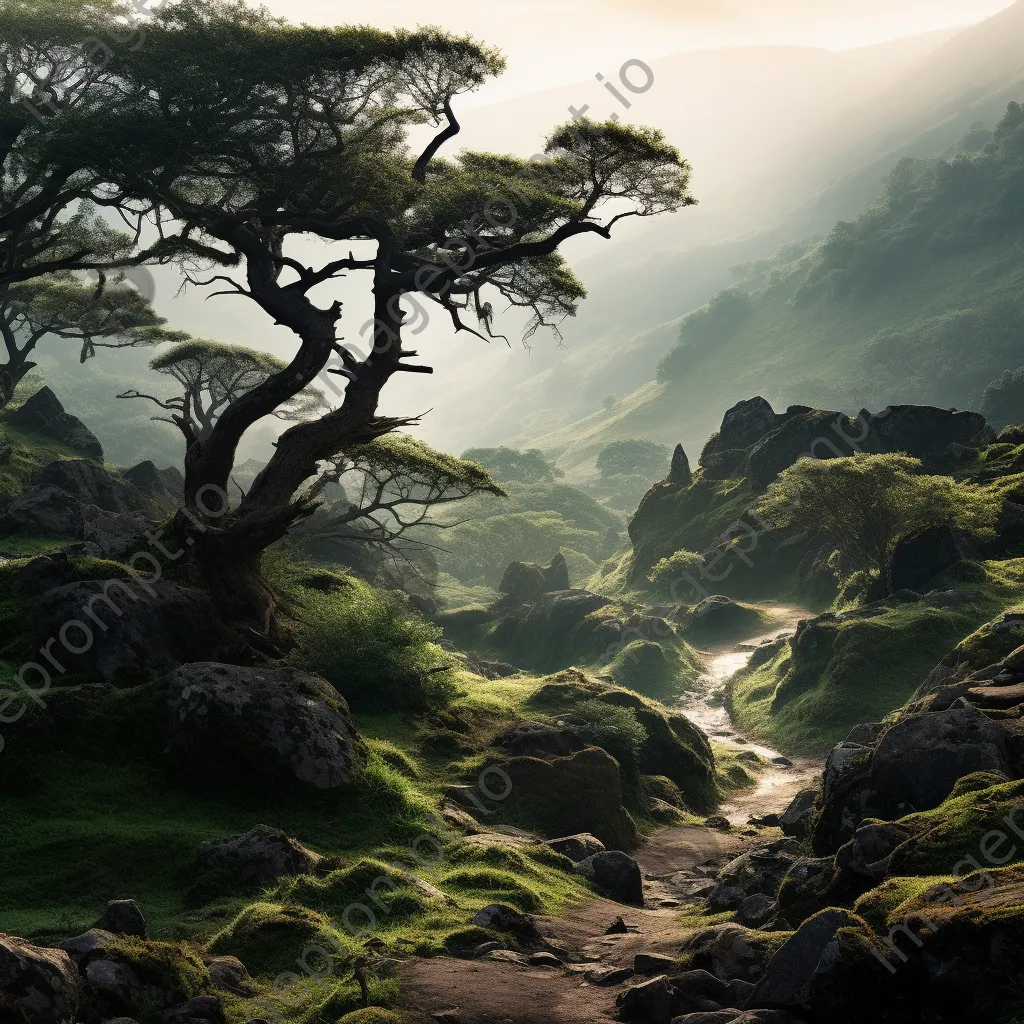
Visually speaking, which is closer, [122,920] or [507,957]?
[122,920]

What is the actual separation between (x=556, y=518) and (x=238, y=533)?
297 feet

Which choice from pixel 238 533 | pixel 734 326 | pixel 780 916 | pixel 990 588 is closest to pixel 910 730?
pixel 780 916

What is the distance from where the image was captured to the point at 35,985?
6.58 metres

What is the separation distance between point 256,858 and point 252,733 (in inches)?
129

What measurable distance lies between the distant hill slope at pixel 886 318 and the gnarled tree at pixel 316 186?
109235 millimetres

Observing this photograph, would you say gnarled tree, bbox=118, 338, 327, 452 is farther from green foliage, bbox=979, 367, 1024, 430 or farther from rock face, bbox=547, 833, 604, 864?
green foliage, bbox=979, 367, 1024, 430

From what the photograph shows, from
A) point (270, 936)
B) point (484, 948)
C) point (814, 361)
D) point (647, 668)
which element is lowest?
point (814, 361)

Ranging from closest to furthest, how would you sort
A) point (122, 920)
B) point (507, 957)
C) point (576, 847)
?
point (122, 920) → point (507, 957) → point (576, 847)

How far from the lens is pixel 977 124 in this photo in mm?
Result: 174000

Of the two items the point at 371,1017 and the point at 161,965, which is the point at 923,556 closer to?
the point at 371,1017

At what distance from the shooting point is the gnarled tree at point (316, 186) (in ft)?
66.1

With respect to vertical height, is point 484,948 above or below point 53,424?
below

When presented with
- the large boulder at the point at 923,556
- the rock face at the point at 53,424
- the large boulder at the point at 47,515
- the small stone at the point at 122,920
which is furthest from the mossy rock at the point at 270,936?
the rock face at the point at 53,424

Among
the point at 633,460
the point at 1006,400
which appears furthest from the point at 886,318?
the point at 1006,400
